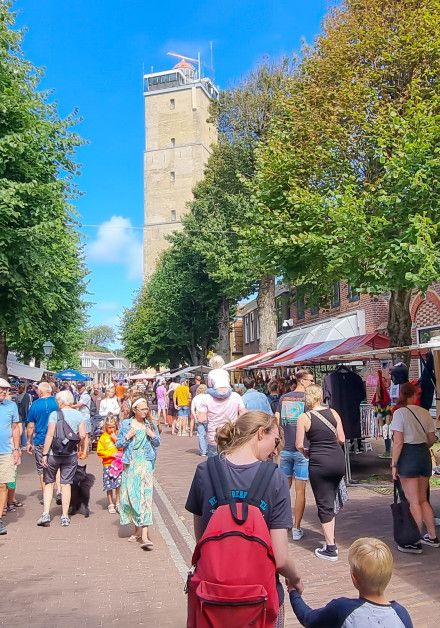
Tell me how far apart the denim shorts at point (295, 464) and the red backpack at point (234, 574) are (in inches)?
182

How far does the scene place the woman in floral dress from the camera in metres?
7.29

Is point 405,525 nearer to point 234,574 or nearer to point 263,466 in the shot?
point 263,466

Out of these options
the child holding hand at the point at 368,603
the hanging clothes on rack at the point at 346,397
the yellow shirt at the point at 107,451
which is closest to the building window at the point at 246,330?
the hanging clothes on rack at the point at 346,397

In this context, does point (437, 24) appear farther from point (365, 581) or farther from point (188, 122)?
point (188, 122)

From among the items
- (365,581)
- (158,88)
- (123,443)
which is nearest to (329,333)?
(123,443)

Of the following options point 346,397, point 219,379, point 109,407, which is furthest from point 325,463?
point 109,407

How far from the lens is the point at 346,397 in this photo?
11297 millimetres

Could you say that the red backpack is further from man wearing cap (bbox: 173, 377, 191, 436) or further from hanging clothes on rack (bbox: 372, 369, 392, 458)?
man wearing cap (bbox: 173, 377, 191, 436)

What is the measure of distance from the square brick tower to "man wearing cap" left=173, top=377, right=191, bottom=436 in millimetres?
52918

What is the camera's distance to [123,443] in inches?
296

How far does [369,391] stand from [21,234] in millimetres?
15455

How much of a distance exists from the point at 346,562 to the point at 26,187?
813 centimetres

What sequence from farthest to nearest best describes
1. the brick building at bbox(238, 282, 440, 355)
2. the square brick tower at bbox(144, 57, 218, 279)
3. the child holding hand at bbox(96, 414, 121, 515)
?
the square brick tower at bbox(144, 57, 218, 279) → the brick building at bbox(238, 282, 440, 355) → the child holding hand at bbox(96, 414, 121, 515)

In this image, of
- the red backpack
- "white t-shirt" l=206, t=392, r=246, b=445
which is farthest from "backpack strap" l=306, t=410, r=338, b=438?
the red backpack
